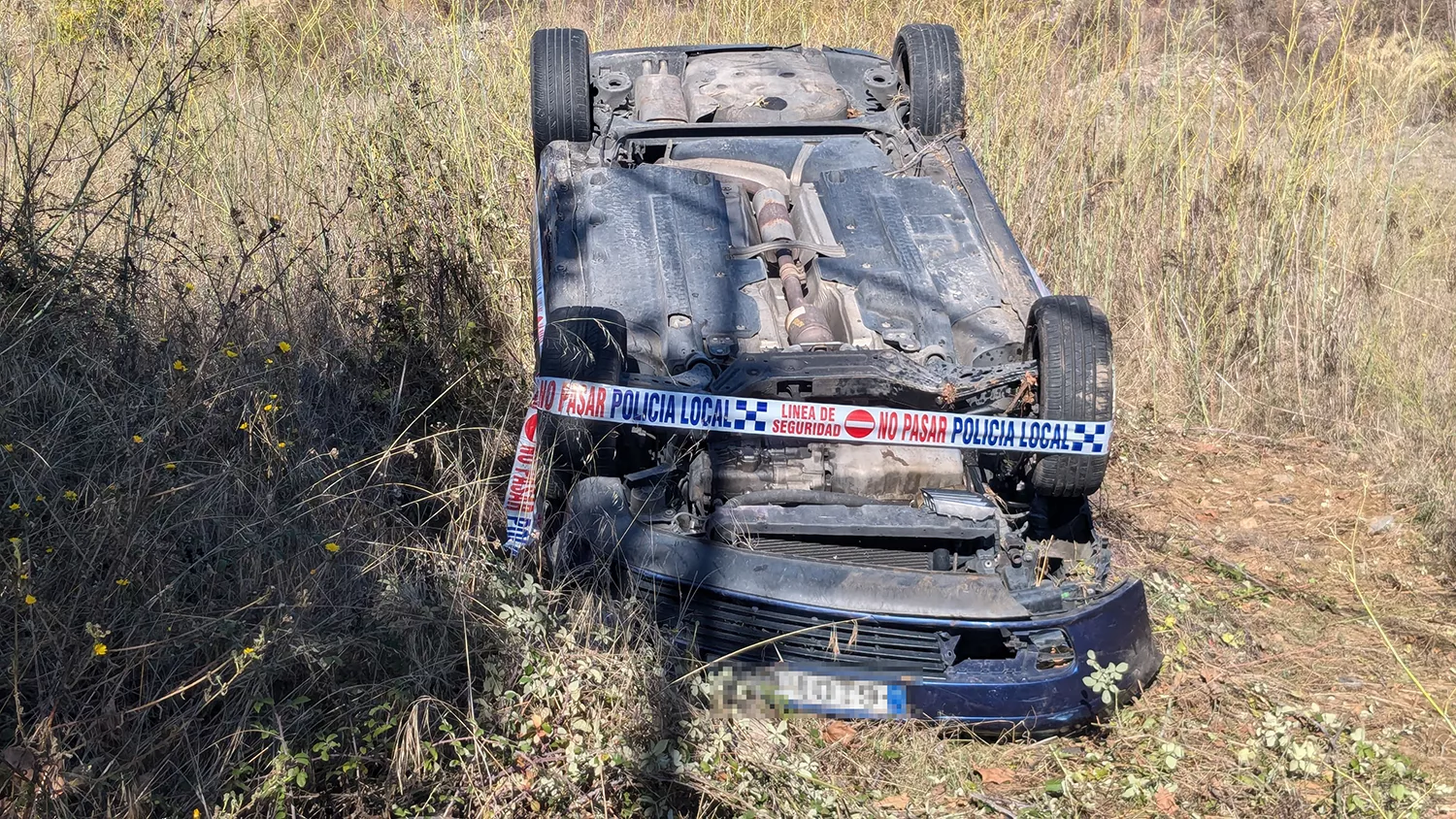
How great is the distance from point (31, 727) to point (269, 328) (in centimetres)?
207

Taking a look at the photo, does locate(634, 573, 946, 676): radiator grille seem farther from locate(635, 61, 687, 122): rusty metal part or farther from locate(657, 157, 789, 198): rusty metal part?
locate(635, 61, 687, 122): rusty metal part

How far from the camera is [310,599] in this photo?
311cm

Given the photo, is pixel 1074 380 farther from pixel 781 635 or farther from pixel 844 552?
pixel 781 635

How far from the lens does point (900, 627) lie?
319cm

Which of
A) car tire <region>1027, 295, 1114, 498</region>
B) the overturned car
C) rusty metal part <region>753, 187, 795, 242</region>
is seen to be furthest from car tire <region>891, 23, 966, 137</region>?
car tire <region>1027, 295, 1114, 498</region>

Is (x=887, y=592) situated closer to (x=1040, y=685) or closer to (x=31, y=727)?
(x=1040, y=685)

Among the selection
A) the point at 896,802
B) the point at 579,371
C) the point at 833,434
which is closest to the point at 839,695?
the point at 896,802

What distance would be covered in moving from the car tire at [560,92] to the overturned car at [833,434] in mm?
271

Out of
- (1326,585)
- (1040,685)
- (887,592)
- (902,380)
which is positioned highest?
(902,380)

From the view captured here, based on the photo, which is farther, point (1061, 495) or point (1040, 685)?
point (1061, 495)

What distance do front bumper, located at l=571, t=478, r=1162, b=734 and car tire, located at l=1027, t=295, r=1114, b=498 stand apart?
0.43 m

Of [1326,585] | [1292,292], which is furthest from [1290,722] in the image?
[1292,292]

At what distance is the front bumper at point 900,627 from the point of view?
317 centimetres

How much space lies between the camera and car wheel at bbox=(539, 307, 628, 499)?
3.50 metres
